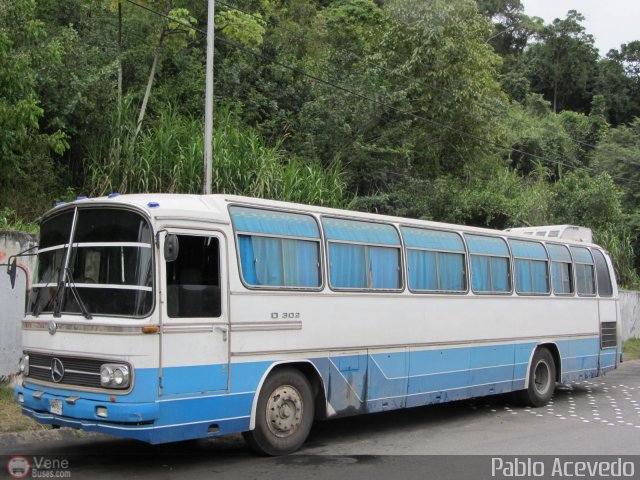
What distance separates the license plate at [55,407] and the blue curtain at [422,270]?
492 cm

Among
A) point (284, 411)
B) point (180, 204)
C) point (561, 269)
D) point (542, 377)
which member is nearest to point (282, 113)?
point (561, 269)

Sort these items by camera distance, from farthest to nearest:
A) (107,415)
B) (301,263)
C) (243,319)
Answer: (301,263) < (243,319) < (107,415)

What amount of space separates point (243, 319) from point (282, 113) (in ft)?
50.9

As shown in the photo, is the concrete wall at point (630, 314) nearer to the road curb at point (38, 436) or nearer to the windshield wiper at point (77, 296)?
the road curb at point (38, 436)

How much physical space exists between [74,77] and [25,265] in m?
6.29

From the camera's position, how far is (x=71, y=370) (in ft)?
23.1

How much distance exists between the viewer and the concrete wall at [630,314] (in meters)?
23.8

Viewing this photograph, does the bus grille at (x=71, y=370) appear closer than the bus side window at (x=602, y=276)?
Yes

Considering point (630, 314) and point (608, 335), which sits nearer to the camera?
point (608, 335)

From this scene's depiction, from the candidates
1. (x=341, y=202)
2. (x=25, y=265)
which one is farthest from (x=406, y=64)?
(x=25, y=265)

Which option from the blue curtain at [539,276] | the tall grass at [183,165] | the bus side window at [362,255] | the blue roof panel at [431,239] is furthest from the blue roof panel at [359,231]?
the tall grass at [183,165]

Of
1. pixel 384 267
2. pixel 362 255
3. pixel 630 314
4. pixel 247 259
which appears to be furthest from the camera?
pixel 630 314

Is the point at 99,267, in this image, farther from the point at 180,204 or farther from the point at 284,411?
the point at 284,411

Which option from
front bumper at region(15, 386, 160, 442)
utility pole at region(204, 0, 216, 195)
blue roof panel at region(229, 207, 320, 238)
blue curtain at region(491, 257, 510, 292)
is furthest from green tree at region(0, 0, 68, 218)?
blue curtain at region(491, 257, 510, 292)
